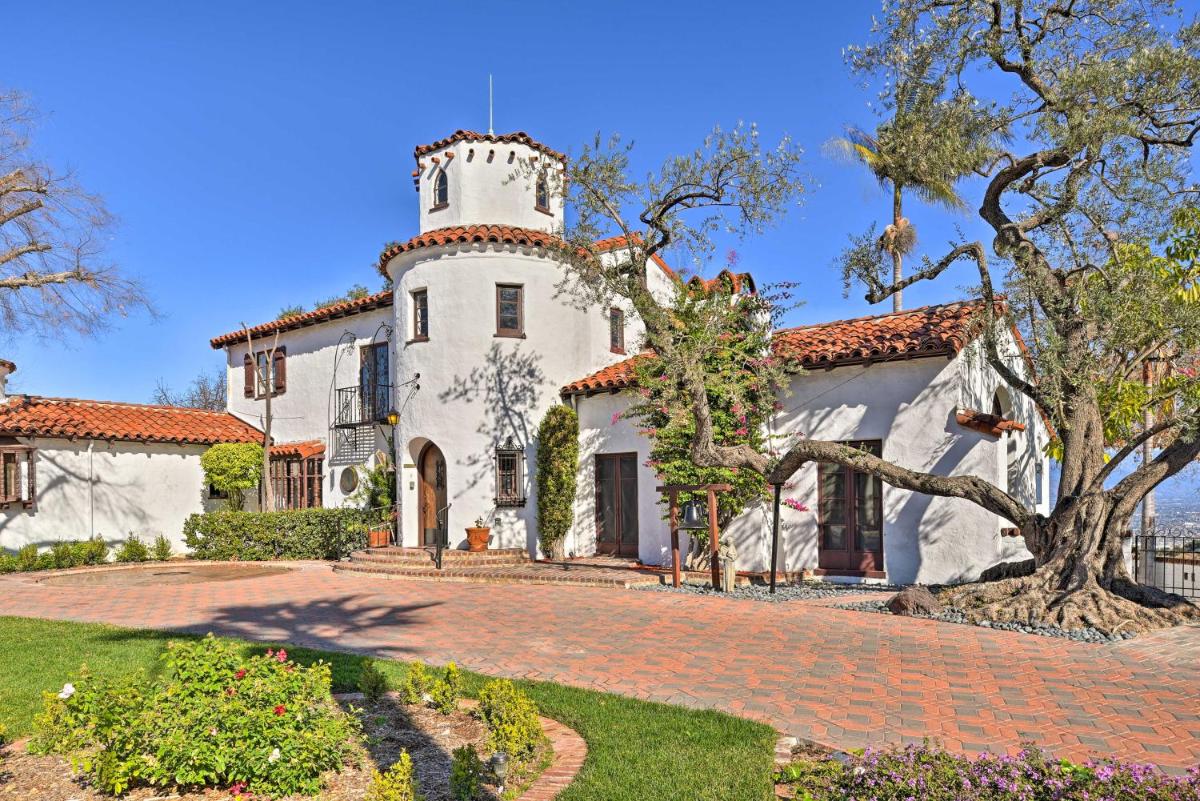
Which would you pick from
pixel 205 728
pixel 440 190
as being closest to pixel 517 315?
pixel 440 190

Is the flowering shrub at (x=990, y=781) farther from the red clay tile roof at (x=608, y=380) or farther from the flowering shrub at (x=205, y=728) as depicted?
the red clay tile roof at (x=608, y=380)

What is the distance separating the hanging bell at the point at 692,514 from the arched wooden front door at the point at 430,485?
6404 millimetres

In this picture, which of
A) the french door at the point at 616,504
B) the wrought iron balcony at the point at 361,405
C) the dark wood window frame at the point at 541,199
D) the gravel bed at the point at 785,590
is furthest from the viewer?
the wrought iron balcony at the point at 361,405

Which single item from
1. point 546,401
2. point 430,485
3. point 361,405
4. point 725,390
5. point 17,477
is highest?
point 361,405

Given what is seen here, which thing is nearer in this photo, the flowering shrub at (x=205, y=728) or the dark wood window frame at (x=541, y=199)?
the flowering shrub at (x=205, y=728)

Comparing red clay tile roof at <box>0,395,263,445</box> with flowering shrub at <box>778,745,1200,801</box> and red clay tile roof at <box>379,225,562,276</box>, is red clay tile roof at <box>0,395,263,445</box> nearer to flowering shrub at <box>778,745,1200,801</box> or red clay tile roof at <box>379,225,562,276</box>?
red clay tile roof at <box>379,225,562,276</box>

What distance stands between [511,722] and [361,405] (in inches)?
653

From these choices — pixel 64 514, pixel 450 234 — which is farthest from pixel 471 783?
pixel 64 514

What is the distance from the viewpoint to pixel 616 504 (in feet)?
54.6

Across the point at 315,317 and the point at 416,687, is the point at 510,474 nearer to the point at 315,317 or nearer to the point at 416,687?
the point at 315,317

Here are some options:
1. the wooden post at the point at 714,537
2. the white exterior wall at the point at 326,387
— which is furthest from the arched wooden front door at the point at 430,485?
the wooden post at the point at 714,537

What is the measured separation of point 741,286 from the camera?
Result: 1535 centimetres

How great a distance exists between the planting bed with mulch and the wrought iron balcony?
14253mm

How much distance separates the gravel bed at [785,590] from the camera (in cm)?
1177
